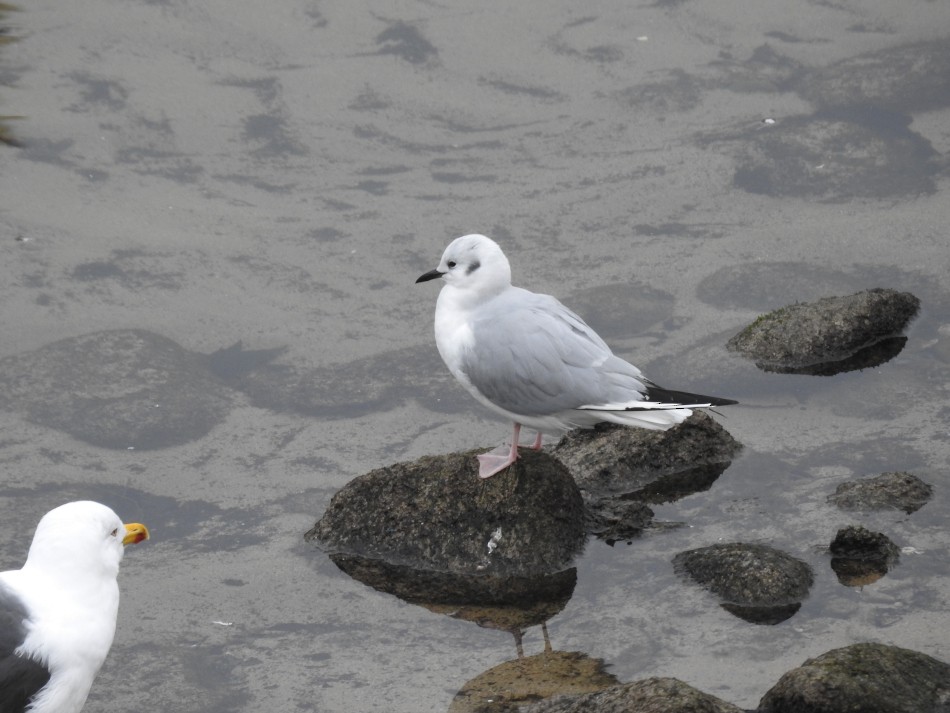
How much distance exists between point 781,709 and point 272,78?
714cm

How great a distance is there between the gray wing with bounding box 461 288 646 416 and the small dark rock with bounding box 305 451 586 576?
1.06 ft

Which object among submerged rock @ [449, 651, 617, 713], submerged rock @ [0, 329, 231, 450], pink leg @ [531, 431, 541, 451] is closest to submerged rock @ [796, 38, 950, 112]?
pink leg @ [531, 431, 541, 451]

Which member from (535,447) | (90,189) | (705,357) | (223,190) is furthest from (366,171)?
(535,447)

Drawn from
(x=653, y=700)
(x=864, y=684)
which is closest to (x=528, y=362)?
(x=653, y=700)

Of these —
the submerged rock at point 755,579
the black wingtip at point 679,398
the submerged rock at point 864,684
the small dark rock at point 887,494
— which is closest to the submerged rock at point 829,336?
the small dark rock at point 887,494

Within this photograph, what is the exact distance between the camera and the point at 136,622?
5.89 m

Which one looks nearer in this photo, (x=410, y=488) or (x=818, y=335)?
(x=410, y=488)

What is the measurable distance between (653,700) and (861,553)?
5.95 ft

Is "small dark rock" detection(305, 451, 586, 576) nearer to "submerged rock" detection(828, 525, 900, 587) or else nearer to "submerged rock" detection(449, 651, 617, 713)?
"submerged rock" detection(449, 651, 617, 713)

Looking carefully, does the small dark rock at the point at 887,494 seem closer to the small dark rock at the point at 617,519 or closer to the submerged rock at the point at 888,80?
the small dark rock at the point at 617,519

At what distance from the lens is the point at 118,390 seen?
25.5 feet

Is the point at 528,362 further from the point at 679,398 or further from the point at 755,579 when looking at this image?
the point at 755,579

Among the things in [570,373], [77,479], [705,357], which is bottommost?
[77,479]

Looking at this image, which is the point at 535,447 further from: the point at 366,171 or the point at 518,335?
the point at 366,171
